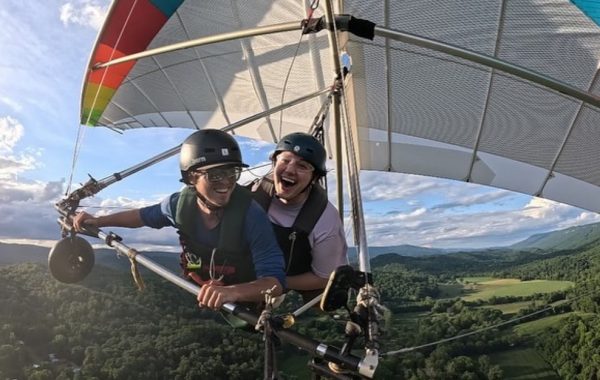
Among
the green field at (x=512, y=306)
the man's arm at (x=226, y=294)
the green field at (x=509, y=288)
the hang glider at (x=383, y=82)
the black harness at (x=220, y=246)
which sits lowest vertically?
the green field at (x=512, y=306)

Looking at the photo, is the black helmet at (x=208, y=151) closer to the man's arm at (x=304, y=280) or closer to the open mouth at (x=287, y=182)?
the open mouth at (x=287, y=182)

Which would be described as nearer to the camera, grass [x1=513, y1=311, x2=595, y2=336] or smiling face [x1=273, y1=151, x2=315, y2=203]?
smiling face [x1=273, y1=151, x2=315, y2=203]

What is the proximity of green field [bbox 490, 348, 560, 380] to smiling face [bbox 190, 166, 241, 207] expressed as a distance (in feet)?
246

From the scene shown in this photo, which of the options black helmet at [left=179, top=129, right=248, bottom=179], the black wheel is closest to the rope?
black helmet at [left=179, top=129, right=248, bottom=179]

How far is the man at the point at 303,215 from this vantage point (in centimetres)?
278

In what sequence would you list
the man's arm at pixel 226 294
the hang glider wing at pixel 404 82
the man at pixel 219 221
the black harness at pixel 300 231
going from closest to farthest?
1. the man's arm at pixel 226 294
2. the man at pixel 219 221
3. the black harness at pixel 300 231
4. the hang glider wing at pixel 404 82

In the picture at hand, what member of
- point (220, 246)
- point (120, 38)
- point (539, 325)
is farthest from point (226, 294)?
point (539, 325)

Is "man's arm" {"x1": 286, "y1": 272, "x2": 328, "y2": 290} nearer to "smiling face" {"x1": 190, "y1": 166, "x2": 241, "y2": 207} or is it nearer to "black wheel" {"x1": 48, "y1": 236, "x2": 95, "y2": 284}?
"smiling face" {"x1": 190, "y1": 166, "x2": 241, "y2": 207}

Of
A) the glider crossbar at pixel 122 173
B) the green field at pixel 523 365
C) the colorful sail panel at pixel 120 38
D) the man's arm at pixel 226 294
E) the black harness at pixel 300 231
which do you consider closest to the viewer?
the man's arm at pixel 226 294

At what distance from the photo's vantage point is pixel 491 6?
190 inches

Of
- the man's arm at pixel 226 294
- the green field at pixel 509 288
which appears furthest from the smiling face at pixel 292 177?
the green field at pixel 509 288

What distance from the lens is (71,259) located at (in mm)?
4980

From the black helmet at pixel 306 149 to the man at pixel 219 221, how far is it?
446 millimetres

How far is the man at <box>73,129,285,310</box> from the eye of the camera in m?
2.25
